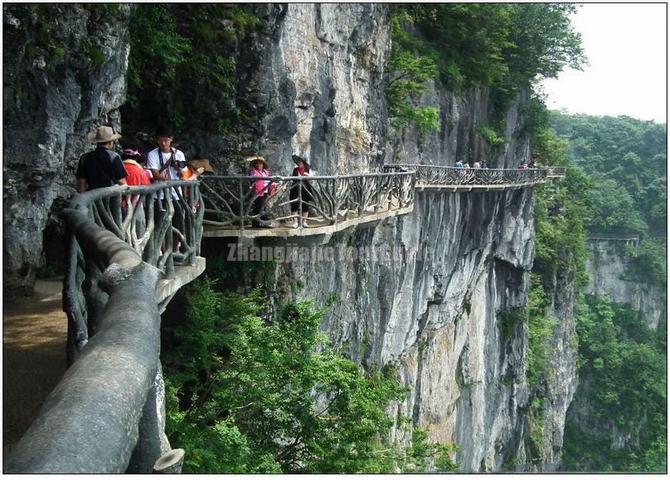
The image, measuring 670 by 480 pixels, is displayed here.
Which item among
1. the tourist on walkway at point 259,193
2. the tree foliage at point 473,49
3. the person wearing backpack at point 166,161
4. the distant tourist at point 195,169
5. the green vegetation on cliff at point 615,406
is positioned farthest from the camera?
the green vegetation on cliff at point 615,406

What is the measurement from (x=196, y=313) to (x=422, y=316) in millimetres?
13973

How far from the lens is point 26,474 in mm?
1565

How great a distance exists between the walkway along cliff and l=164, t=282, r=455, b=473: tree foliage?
6.20 feet

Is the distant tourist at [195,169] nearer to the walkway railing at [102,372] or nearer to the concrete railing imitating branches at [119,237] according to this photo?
the concrete railing imitating branches at [119,237]

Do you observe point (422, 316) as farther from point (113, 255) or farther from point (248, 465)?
point (113, 255)

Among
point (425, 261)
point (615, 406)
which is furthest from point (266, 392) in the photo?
point (615, 406)

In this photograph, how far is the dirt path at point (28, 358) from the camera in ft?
16.5

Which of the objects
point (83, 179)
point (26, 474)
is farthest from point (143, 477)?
point (83, 179)

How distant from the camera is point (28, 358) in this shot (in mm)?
5688

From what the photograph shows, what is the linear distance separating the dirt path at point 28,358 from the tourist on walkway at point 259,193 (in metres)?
2.94

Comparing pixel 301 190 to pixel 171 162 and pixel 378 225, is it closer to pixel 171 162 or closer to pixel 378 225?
pixel 171 162

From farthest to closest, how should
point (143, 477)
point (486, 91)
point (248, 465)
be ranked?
point (486, 91) < point (248, 465) < point (143, 477)

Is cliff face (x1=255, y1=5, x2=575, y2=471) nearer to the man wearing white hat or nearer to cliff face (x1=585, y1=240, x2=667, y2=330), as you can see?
the man wearing white hat

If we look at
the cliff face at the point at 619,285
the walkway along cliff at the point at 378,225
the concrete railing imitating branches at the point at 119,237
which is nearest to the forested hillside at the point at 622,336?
the cliff face at the point at 619,285
